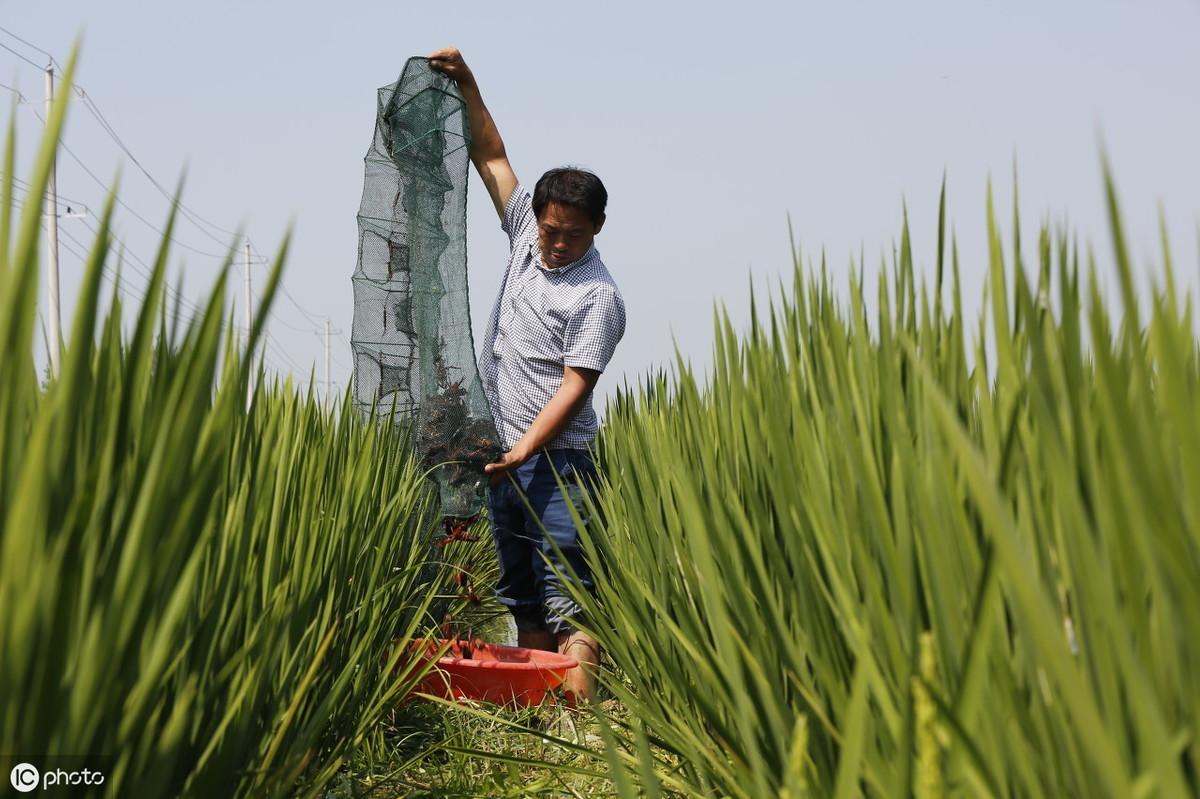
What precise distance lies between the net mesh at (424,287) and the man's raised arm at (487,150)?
52mm

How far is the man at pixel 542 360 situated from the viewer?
2834 mm

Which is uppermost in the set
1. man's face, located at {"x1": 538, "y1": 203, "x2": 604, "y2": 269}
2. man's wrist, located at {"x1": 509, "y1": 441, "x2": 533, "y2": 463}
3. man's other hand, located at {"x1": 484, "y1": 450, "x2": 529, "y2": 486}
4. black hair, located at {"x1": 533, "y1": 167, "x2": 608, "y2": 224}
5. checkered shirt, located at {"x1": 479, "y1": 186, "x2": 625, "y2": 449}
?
black hair, located at {"x1": 533, "y1": 167, "x2": 608, "y2": 224}

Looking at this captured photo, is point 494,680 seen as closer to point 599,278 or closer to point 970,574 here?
point 599,278

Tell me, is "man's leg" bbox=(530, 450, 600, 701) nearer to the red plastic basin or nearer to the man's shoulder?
the red plastic basin

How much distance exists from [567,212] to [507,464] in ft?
2.29

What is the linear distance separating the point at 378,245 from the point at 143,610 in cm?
246

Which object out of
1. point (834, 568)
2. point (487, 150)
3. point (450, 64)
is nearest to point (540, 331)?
point (487, 150)

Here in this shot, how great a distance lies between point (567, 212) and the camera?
2.83m

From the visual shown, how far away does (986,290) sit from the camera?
1270mm

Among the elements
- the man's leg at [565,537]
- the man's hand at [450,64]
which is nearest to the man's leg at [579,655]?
the man's leg at [565,537]

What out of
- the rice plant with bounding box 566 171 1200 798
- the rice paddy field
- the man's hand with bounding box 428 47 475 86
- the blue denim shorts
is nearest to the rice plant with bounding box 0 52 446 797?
the rice paddy field

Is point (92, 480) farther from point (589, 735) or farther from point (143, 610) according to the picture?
point (589, 735)

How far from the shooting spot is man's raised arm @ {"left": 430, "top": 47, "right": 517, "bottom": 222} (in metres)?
3.16

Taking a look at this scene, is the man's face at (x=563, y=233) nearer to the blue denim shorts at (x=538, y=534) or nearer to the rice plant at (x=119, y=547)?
the blue denim shorts at (x=538, y=534)
